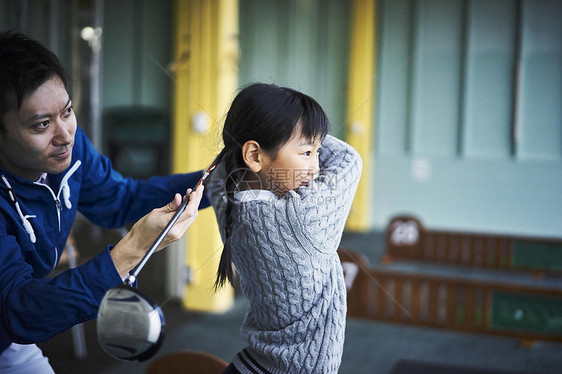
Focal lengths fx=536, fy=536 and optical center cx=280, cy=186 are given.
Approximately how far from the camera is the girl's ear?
0.82m

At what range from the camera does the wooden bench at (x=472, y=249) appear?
10.2 feet

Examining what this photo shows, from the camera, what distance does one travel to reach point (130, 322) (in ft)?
2.08

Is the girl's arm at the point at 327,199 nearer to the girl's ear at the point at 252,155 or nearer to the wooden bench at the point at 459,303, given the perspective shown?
the girl's ear at the point at 252,155

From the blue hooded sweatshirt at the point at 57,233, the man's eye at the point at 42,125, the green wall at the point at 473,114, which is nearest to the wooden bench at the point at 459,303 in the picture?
the blue hooded sweatshirt at the point at 57,233

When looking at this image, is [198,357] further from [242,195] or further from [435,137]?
[435,137]

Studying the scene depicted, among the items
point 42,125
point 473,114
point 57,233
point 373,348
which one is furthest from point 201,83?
point 473,114

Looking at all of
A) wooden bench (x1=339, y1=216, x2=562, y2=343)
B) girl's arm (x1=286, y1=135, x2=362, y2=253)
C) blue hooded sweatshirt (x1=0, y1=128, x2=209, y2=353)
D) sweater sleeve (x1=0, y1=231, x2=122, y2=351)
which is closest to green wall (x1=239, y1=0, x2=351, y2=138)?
wooden bench (x1=339, y1=216, x2=562, y2=343)

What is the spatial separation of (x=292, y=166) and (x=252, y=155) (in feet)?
0.21

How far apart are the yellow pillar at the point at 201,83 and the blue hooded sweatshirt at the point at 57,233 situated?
165 centimetres

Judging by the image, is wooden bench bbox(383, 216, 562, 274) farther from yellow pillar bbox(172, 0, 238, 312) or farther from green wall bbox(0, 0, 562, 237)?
yellow pillar bbox(172, 0, 238, 312)

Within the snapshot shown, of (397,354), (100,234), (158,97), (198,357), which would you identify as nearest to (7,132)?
(198,357)

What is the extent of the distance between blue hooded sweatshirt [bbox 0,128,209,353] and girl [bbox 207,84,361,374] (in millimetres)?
214

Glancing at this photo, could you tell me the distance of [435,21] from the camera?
4586mm

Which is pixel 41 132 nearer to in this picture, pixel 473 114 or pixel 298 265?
pixel 298 265
